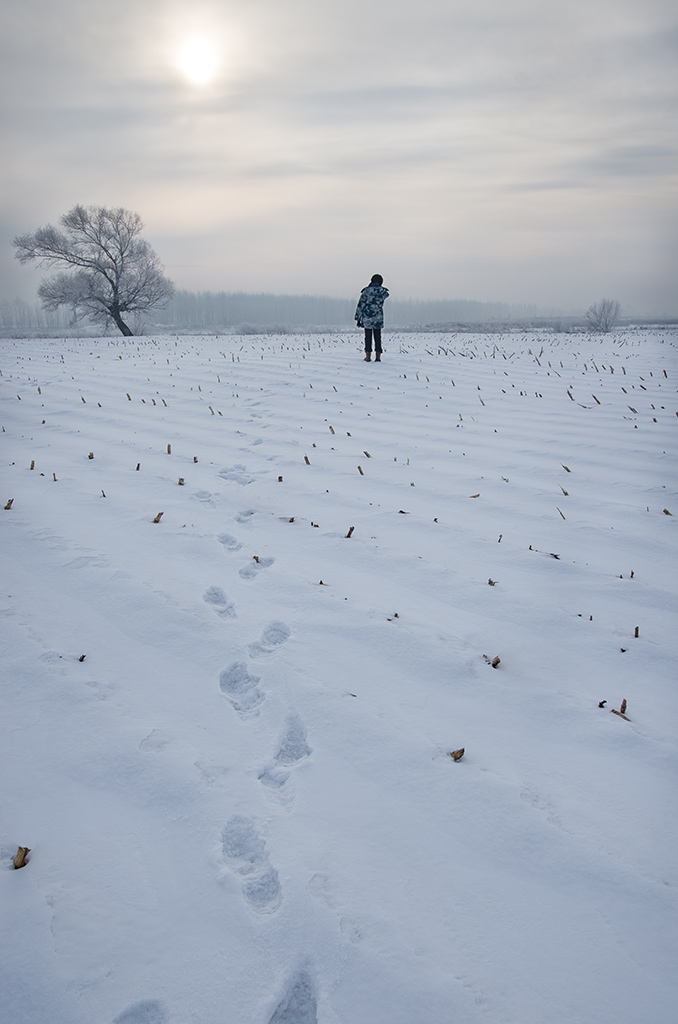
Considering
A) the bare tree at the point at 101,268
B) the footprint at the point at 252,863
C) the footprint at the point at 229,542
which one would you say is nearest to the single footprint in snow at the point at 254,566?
the footprint at the point at 229,542

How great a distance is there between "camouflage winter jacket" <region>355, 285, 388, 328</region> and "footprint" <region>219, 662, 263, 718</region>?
8940 millimetres

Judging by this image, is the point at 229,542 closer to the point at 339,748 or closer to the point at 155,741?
the point at 155,741

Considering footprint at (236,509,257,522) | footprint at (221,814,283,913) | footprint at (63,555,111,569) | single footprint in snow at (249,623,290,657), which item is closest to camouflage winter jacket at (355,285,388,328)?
footprint at (236,509,257,522)

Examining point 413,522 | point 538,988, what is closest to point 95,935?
point 538,988

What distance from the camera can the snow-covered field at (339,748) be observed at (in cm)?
128

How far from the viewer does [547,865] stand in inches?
59.4

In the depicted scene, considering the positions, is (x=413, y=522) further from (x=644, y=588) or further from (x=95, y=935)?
(x=95, y=935)

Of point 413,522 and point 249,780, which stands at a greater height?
point 413,522

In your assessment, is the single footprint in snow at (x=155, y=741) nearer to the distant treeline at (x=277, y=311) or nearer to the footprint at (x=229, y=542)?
the footprint at (x=229, y=542)

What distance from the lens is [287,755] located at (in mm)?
1880

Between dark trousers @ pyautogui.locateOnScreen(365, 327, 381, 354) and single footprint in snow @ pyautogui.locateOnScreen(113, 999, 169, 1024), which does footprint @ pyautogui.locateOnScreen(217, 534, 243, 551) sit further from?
dark trousers @ pyautogui.locateOnScreen(365, 327, 381, 354)

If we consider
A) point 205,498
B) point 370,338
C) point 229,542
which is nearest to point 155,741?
point 229,542

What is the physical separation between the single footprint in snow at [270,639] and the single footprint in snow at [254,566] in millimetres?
493

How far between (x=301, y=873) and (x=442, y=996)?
45 centimetres
